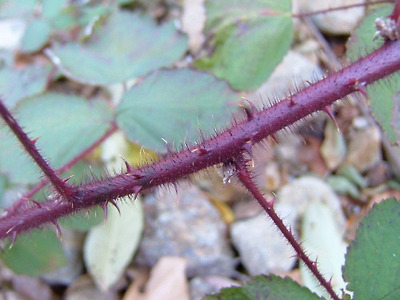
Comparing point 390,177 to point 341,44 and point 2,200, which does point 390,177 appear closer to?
point 341,44

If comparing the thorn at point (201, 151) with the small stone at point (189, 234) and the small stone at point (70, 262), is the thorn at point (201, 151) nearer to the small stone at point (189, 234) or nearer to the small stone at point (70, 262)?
the small stone at point (189, 234)

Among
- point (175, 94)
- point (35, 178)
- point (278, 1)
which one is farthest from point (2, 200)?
point (278, 1)

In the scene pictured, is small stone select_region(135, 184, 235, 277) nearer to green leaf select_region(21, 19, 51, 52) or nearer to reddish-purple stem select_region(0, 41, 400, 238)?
reddish-purple stem select_region(0, 41, 400, 238)

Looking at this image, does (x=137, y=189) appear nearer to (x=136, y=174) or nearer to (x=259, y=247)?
(x=136, y=174)

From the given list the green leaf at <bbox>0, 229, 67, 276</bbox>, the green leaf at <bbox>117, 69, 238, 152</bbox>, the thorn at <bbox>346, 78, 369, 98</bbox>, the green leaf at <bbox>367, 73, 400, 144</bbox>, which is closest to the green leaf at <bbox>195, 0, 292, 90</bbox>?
the green leaf at <bbox>117, 69, 238, 152</bbox>

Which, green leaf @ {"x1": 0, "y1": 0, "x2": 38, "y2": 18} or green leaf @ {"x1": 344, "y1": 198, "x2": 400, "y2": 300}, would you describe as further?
green leaf @ {"x1": 0, "y1": 0, "x2": 38, "y2": 18}

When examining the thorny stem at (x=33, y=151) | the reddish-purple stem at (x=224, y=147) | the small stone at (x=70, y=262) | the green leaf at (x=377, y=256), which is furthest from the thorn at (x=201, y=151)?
the small stone at (x=70, y=262)
